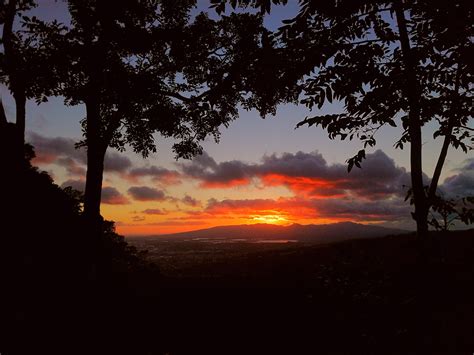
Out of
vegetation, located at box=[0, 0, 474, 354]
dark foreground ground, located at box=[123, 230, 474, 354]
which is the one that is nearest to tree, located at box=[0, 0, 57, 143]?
vegetation, located at box=[0, 0, 474, 354]

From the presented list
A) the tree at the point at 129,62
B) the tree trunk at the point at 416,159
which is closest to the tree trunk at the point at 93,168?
the tree at the point at 129,62

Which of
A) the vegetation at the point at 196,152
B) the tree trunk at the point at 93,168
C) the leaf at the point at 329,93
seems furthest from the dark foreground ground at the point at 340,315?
the leaf at the point at 329,93

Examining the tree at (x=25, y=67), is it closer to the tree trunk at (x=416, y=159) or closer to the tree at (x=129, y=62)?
the tree at (x=129, y=62)

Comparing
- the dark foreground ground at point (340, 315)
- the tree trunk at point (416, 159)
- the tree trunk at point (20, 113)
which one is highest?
the tree trunk at point (20, 113)

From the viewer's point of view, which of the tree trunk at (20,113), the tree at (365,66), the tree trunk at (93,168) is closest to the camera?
the tree at (365,66)

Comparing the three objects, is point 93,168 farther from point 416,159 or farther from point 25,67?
point 416,159

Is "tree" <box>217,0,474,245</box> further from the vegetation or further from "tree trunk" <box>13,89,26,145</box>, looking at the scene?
"tree trunk" <box>13,89,26,145</box>

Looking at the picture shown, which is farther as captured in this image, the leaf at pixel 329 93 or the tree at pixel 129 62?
the tree at pixel 129 62

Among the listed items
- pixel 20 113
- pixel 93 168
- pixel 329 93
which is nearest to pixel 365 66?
pixel 329 93

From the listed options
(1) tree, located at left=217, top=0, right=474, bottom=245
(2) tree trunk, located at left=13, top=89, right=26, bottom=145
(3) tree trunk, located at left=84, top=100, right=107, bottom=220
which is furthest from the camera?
(2) tree trunk, located at left=13, top=89, right=26, bottom=145

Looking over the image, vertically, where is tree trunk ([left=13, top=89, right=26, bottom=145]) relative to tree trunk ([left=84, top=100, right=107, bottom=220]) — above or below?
above

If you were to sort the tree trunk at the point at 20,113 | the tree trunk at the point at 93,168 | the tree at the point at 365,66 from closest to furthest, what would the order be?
the tree at the point at 365,66
the tree trunk at the point at 93,168
the tree trunk at the point at 20,113

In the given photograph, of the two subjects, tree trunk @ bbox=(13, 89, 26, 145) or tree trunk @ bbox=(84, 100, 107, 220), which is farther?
tree trunk @ bbox=(13, 89, 26, 145)

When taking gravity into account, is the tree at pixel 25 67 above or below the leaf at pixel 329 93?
above
